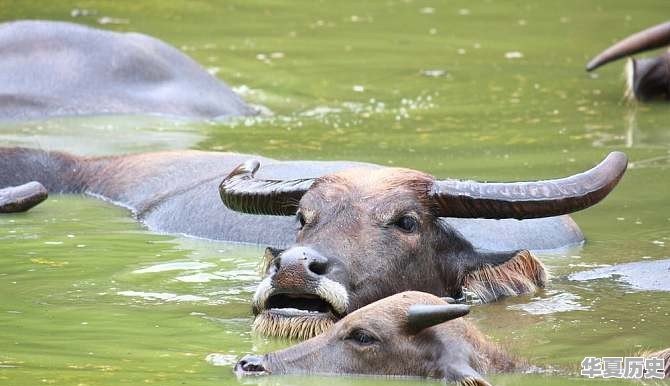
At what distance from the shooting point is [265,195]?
9.40m

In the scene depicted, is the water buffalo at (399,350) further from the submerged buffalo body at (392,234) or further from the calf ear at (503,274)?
the calf ear at (503,274)

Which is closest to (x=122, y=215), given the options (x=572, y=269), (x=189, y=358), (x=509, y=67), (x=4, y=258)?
(x=4, y=258)

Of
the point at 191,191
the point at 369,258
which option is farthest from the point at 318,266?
the point at 191,191

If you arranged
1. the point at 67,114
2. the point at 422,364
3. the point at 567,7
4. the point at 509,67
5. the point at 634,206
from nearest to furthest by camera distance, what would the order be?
the point at 422,364
the point at 634,206
the point at 67,114
the point at 509,67
the point at 567,7

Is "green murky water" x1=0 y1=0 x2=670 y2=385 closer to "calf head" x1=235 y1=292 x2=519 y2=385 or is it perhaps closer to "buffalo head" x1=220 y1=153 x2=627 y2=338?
"calf head" x1=235 y1=292 x2=519 y2=385

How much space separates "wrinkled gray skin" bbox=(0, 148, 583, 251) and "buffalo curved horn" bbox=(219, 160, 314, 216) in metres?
0.81

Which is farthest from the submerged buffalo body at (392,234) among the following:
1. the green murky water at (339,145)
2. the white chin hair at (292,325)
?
the green murky water at (339,145)

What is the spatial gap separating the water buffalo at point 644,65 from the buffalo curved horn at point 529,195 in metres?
7.58

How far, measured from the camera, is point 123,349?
25.6ft

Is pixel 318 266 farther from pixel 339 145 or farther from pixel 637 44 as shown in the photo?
pixel 637 44

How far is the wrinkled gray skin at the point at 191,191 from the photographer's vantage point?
10.5 metres

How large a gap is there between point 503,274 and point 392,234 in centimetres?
70

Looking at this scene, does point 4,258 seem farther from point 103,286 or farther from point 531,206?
point 531,206

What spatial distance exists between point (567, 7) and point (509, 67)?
447cm
